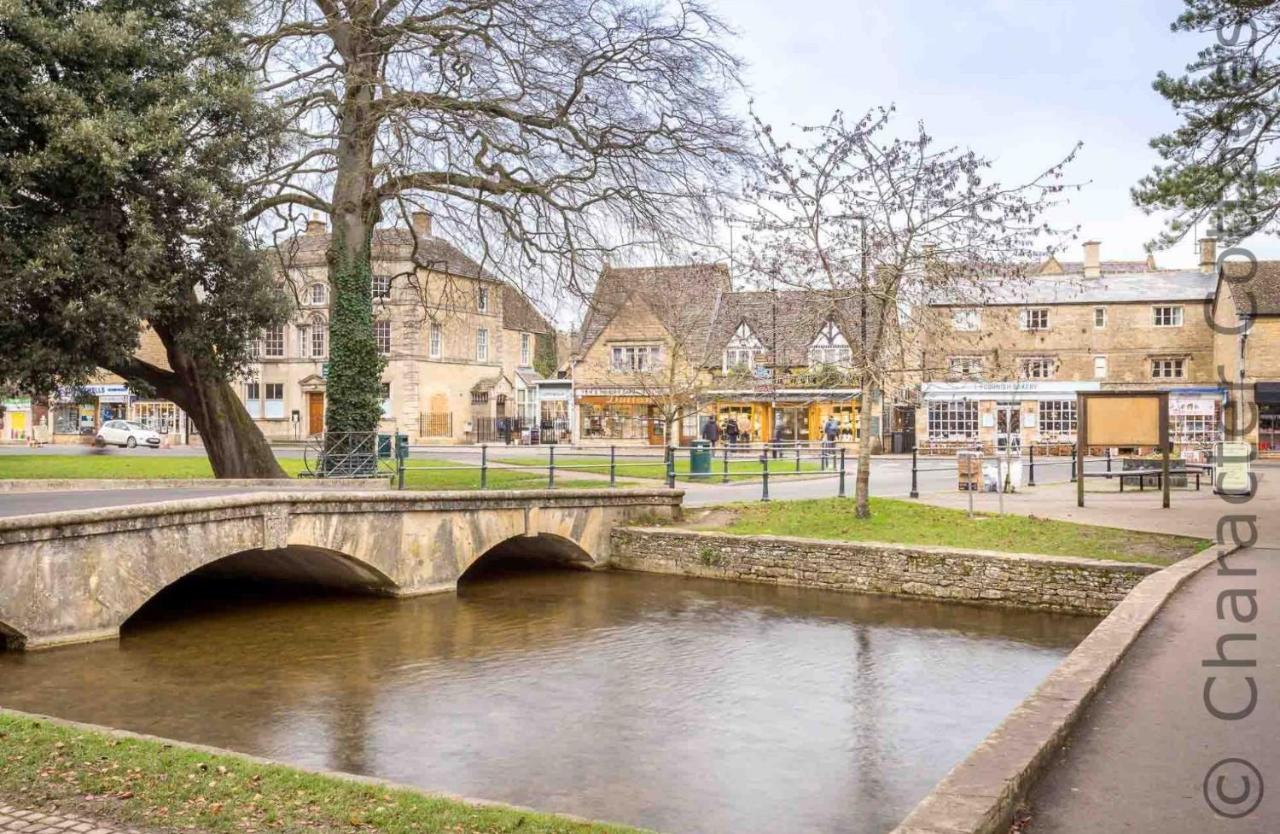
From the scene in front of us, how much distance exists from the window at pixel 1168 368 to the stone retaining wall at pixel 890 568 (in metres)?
36.8

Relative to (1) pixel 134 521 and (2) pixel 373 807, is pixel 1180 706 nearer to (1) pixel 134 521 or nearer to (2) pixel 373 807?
(2) pixel 373 807

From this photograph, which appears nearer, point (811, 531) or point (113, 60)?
point (113, 60)

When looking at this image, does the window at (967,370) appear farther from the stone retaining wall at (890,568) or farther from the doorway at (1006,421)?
the doorway at (1006,421)

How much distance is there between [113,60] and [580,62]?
8037mm

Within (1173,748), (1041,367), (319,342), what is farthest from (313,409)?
(1173,748)

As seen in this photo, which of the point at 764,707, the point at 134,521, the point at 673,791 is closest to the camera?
the point at 673,791

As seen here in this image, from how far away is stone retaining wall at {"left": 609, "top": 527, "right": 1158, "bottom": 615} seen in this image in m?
15.2

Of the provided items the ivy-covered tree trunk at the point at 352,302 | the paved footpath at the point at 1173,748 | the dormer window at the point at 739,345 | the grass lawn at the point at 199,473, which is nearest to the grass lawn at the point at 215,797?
the paved footpath at the point at 1173,748

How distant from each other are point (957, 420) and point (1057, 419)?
449cm

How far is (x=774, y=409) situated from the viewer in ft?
158

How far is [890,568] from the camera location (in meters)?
17.1

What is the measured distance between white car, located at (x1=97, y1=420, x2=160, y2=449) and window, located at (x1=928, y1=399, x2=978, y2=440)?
34.2 m

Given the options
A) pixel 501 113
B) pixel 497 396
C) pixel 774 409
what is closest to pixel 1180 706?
pixel 501 113

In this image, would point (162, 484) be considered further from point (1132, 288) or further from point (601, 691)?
point (1132, 288)
